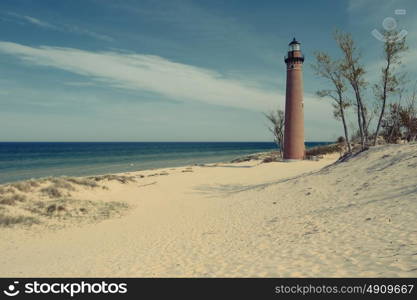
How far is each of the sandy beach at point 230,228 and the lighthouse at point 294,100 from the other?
48.4 ft

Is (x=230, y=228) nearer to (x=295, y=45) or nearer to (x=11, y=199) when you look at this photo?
(x=11, y=199)

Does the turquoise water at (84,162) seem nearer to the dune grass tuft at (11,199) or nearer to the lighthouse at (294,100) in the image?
the dune grass tuft at (11,199)

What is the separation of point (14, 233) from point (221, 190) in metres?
12.9

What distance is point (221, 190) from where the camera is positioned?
20.9m

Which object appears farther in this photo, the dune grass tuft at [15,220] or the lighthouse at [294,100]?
the lighthouse at [294,100]

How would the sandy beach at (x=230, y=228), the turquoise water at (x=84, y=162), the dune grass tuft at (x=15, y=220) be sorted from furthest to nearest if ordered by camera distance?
the turquoise water at (x=84, y=162) < the dune grass tuft at (x=15, y=220) < the sandy beach at (x=230, y=228)

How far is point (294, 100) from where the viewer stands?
33000 millimetres

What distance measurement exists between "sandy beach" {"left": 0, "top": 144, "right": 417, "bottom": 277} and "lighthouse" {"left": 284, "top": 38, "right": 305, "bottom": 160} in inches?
581

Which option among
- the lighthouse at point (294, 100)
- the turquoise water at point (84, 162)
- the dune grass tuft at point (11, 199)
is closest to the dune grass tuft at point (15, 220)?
the dune grass tuft at point (11, 199)

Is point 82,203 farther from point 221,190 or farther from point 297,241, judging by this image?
point 297,241

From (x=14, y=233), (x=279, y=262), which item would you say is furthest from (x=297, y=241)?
(x=14, y=233)

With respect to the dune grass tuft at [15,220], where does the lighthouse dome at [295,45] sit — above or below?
above

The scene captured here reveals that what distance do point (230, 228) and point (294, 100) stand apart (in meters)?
25.3

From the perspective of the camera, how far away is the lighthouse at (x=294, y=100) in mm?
33053
